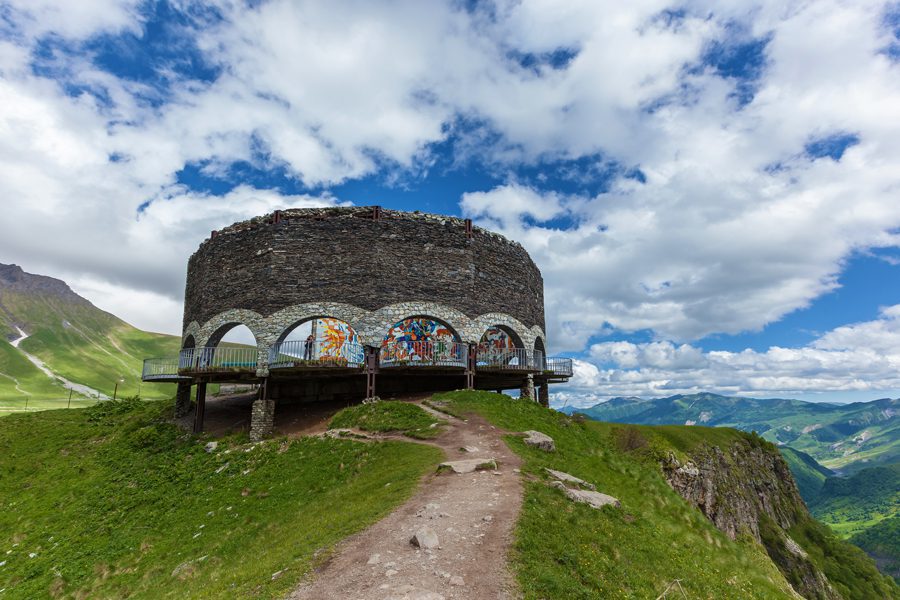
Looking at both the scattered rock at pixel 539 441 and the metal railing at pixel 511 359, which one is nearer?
the scattered rock at pixel 539 441

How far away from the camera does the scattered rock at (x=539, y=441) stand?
809 inches

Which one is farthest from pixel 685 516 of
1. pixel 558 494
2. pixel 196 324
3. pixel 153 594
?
pixel 196 324

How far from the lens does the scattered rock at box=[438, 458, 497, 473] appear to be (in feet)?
53.5

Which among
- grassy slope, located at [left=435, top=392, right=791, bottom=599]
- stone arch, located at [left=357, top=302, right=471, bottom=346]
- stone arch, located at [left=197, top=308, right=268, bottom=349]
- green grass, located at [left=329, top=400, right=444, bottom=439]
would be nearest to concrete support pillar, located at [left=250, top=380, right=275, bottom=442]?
stone arch, located at [left=197, top=308, right=268, bottom=349]

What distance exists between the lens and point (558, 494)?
14562mm

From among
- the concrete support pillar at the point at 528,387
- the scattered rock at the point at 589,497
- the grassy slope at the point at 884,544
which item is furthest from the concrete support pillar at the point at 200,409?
the grassy slope at the point at 884,544

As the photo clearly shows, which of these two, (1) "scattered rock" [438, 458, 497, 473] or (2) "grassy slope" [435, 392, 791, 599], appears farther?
(1) "scattered rock" [438, 458, 497, 473]

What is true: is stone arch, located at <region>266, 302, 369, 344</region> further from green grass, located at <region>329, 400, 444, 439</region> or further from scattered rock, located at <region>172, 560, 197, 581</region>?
scattered rock, located at <region>172, 560, 197, 581</region>

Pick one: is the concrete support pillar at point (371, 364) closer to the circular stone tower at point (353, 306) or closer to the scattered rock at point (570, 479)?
the circular stone tower at point (353, 306)

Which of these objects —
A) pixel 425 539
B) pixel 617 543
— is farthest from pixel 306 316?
pixel 617 543

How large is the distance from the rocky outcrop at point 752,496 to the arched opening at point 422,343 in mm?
18149

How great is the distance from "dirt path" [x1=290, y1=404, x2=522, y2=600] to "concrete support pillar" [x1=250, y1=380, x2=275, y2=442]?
1738 centimetres

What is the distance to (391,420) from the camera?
79.6ft

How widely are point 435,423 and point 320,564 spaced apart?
12.9 metres
